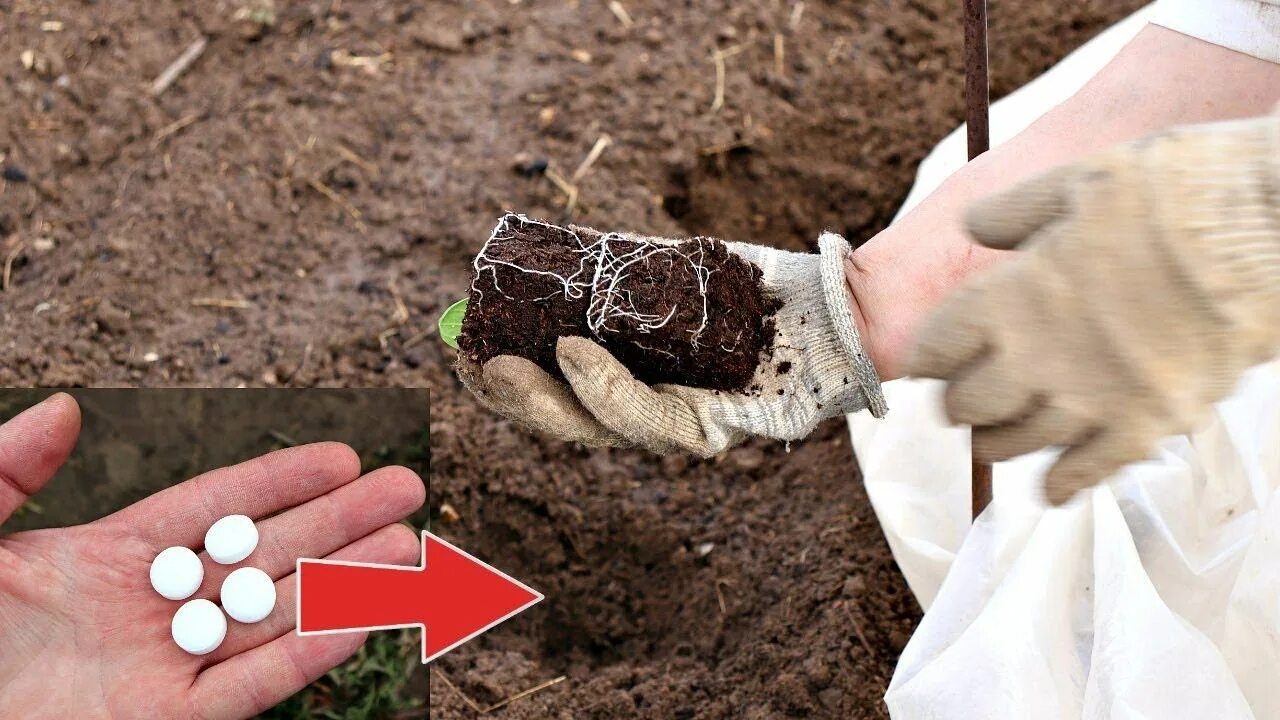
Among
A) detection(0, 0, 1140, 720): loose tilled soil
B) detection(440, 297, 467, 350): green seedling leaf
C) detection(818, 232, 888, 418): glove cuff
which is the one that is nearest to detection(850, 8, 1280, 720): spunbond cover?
detection(0, 0, 1140, 720): loose tilled soil

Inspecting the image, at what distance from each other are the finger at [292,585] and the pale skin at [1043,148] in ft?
2.89

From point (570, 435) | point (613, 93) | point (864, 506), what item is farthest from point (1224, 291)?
point (613, 93)

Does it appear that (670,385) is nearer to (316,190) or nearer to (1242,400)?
(1242,400)

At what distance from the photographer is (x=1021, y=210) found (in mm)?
1099

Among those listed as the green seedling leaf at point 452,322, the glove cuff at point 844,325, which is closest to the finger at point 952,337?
the glove cuff at point 844,325

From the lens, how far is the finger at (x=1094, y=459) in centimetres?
109

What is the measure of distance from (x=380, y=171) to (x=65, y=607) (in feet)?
4.35

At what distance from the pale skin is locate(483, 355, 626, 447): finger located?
467 mm

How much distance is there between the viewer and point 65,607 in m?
1.58

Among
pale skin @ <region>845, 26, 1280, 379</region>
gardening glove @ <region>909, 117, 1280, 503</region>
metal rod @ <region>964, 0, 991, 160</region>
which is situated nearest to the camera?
gardening glove @ <region>909, 117, 1280, 503</region>

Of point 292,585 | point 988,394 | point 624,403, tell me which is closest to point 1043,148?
point 988,394

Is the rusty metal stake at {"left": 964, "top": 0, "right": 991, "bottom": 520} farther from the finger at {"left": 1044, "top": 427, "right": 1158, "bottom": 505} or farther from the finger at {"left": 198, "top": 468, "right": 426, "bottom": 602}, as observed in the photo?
the finger at {"left": 198, "top": 468, "right": 426, "bottom": 602}

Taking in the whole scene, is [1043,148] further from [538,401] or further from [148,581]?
[148,581]

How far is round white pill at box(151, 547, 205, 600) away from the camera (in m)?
1.62
